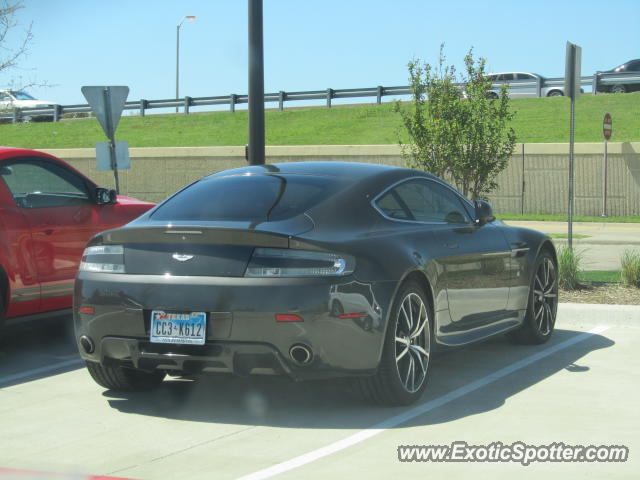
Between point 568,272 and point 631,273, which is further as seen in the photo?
point 631,273

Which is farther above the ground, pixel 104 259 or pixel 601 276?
pixel 104 259

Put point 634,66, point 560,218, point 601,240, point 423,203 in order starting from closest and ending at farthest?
1. point 423,203
2. point 601,240
3. point 560,218
4. point 634,66

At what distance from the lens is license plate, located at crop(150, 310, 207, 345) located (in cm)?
578

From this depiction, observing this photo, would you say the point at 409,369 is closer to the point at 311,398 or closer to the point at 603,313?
the point at 311,398

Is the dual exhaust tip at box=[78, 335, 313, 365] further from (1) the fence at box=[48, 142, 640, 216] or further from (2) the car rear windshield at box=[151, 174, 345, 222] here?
(1) the fence at box=[48, 142, 640, 216]

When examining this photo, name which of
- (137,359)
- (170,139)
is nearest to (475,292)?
(137,359)

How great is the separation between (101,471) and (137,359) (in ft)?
3.61

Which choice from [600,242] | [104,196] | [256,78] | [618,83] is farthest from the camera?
[618,83]

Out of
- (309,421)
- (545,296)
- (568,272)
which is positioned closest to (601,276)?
(568,272)

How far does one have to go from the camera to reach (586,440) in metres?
5.46

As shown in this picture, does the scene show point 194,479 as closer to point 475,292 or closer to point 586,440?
point 586,440

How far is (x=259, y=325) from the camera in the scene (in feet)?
18.7

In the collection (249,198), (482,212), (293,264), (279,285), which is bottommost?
(279,285)

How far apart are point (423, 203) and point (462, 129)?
20.4 ft
